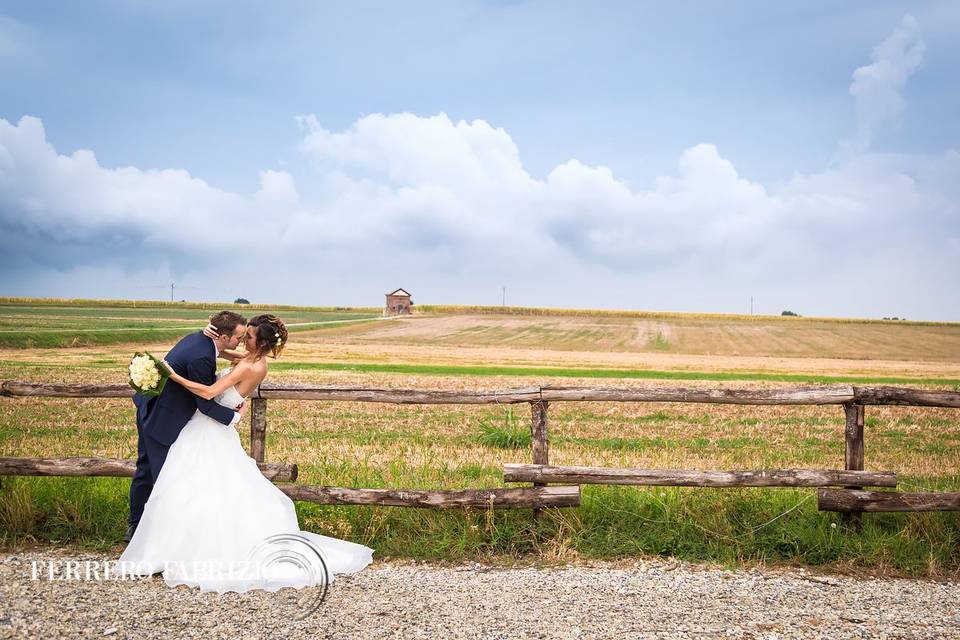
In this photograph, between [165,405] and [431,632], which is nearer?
[431,632]

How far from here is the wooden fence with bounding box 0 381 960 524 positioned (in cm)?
637

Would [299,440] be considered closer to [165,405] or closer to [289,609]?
[165,405]

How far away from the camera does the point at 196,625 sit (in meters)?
4.55

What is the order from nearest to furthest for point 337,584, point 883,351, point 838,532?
point 337,584
point 838,532
point 883,351

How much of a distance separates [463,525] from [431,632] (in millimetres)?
1845

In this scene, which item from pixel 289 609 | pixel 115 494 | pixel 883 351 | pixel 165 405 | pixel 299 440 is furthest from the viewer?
pixel 883 351

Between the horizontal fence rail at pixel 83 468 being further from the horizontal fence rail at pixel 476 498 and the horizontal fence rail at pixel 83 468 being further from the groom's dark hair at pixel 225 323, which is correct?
the groom's dark hair at pixel 225 323

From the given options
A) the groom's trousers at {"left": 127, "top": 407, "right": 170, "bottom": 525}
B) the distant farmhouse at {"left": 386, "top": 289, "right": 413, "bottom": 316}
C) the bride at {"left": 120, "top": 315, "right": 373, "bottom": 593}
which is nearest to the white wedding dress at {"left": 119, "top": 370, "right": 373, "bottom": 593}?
the bride at {"left": 120, "top": 315, "right": 373, "bottom": 593}

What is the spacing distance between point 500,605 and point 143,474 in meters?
3.31

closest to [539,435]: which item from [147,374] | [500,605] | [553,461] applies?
[500,605]

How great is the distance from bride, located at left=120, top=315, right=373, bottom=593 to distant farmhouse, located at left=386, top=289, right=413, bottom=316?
115 m

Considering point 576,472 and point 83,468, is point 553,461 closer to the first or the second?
point 576,472

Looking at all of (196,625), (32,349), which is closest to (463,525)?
(196,625)

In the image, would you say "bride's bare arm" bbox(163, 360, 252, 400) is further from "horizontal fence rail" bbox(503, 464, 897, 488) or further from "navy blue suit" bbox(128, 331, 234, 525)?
"horizontal fence rail" bbox(503, 464, 897, 488)
